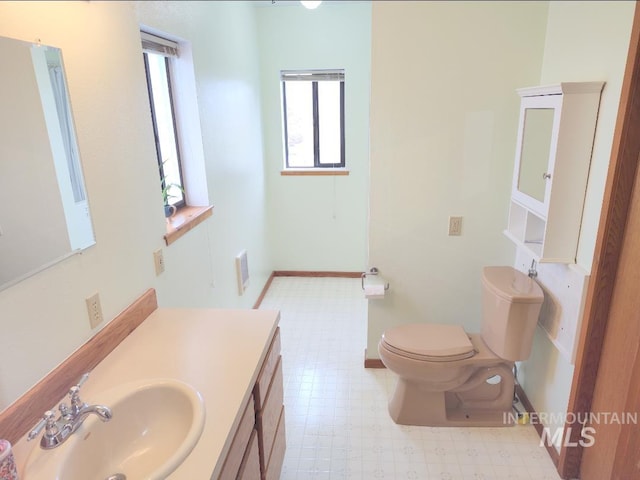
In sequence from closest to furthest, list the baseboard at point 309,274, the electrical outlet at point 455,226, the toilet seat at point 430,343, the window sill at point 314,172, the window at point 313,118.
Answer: the toilet seat at point 430,343, the electrical outlet at point 455,226, the window at point 313,118, the window sill at point 314,172, the baseboard at point 309,274

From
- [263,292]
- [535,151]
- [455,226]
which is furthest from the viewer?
[263,292]

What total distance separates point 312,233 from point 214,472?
292 cm

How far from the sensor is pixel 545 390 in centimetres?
192

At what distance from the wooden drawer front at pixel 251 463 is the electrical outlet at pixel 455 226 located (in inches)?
57.5

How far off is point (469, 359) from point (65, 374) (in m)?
1.60

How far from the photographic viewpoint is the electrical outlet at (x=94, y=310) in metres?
1.23

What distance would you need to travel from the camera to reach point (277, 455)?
1.59 m

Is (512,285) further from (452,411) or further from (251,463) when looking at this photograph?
(251,463)

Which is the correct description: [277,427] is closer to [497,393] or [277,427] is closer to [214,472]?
[214,472]

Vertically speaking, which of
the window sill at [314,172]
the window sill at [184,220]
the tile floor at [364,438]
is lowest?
the tile floor at [364,438]

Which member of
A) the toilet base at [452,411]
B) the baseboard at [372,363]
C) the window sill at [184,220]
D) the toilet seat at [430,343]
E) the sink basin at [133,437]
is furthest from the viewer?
the baseboard at [372,363]

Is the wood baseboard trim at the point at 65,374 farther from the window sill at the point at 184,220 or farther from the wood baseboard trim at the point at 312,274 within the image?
the wood baseboard trim at the point at 312,274

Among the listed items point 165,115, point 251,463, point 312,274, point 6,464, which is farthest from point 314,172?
point 6,464

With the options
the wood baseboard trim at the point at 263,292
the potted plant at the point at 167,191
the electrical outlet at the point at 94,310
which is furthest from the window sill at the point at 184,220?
the wood baseboard trim at the point at 263,292
